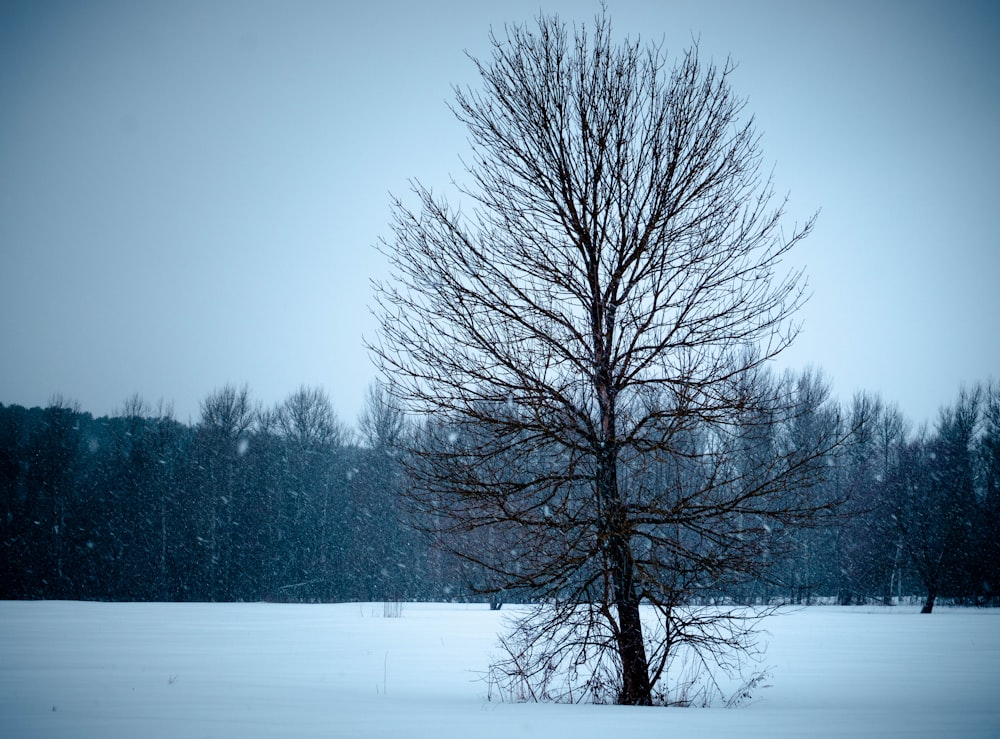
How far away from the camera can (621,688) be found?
8.12m

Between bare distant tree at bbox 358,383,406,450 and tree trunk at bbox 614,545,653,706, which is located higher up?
→ bare distant tree at bbox 358,383,406,450

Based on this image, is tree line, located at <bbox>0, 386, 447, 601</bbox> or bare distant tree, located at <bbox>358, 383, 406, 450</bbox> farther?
bare distant tree, located at <bbox>358, 383, 406, 450</bbox>

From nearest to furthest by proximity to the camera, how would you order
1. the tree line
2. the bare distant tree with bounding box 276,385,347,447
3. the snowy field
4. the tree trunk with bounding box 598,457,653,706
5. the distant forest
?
1. the snowy field
2. the tree trunk with bounding box 598,457,653,706
3. the distant forest
4. the tree line
5. the bare distant tree with bounding box 276,385,347,447

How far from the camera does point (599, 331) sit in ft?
27.0

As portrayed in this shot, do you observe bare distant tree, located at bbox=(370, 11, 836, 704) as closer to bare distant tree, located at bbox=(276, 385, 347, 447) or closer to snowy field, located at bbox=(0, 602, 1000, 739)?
snowy field, located at bbox=(0, 602, 1000, 739)

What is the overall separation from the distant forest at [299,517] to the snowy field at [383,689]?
19.8 metres

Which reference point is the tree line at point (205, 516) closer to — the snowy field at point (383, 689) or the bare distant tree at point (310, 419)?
the bare distant tree at point (310, 419)

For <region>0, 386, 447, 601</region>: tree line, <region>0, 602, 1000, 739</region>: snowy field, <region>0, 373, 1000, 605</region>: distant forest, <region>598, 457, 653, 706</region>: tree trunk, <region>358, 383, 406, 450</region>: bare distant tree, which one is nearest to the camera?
<region>0, 602, 1000, 739</region>: snowy field

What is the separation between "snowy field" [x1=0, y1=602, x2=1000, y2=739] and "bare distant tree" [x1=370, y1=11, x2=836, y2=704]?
1.50m

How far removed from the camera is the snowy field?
5.87m

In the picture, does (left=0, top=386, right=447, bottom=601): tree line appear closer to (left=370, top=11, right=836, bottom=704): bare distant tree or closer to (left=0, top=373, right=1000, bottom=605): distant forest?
(left=0, top=373, right=1000, bottom=605): distant forest

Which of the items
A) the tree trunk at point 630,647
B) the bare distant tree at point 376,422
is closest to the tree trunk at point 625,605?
the tree trunk at point 630,647

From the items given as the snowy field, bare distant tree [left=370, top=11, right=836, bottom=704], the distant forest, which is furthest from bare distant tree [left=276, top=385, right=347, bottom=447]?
bare distant tree [left=370, top=11, right=836, bottom=704]

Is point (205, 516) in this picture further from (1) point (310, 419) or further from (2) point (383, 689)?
(2) point (383, 689)
